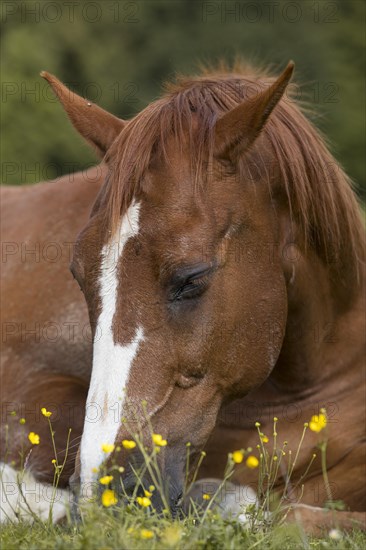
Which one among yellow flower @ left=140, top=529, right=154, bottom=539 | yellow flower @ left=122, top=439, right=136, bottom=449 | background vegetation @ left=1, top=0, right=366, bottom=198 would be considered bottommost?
background vegetation @ left=1, top=0, right=366, bottom=198

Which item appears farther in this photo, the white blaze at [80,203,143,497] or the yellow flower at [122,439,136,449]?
the white blaze at [80,203,143,497]

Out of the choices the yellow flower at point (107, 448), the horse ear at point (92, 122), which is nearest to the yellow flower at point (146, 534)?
the yellow flower at point (107, 448)

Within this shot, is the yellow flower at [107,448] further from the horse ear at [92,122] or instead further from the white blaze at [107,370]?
the horse ear at [92,122]

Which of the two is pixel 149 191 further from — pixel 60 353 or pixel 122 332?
pixel 60 353

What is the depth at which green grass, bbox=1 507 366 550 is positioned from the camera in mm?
2822

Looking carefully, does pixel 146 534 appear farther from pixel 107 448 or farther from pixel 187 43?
pixel 187 43

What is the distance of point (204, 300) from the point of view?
3682 millimetres

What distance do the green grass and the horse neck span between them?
1.25 meters

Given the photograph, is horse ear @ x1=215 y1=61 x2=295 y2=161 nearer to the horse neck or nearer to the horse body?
the horse neck

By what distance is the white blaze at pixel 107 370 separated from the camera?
3408 millimetres

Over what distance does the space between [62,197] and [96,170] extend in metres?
0.25

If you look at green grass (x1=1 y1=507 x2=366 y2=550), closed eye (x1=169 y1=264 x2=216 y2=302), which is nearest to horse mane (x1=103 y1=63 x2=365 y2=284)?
closed eye (x1=169 y1=264 x2=216 y2=302)

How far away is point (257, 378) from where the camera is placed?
13.1 ft

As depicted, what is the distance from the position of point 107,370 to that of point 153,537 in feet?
2.58
